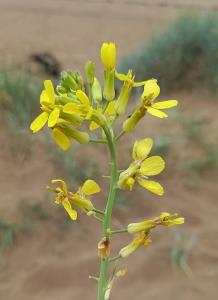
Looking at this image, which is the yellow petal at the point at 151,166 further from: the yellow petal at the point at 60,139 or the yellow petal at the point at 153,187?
the yellow petal at the point at 60,139

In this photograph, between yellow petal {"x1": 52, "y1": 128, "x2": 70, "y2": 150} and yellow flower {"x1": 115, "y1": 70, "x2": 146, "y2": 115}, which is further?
yellow flower {"x1": 115, "y1": 70, "x2": 146, "y2": 115}

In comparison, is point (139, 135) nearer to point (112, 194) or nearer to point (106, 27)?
point (112, 194)

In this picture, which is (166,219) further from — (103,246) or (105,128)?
(105,128)

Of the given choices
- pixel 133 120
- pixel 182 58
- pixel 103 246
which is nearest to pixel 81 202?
pixel 103 246

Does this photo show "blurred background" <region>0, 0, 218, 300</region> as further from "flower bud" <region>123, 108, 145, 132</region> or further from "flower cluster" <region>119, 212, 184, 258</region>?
"flower bud" <region>123, 108, 145, 132</region>

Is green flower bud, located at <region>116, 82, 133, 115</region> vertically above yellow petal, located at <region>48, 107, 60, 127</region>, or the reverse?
yellow petal, located at <region>48, 107, 60, 127</region>

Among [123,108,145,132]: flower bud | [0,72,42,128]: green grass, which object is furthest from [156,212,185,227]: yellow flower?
[0,72,42,128]: green grass
